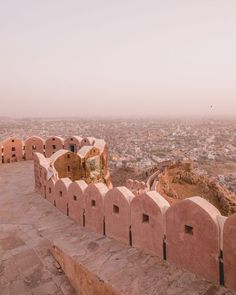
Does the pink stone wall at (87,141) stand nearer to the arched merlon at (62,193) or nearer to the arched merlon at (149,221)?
the arched merlon at (62,193)

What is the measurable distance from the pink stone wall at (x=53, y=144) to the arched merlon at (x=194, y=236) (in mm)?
11506

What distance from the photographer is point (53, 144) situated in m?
15.5

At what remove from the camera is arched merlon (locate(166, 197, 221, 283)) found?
4105 millimetres

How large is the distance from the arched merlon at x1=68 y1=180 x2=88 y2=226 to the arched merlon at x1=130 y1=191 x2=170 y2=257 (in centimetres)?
184

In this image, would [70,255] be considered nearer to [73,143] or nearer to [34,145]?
[73,143]

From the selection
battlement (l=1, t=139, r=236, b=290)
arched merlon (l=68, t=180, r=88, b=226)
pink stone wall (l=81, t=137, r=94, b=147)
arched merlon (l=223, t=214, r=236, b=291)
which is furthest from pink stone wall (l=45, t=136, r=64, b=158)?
arched merlon (l=223, t=214, r=236, b=291)

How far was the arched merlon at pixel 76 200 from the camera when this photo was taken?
680 cm

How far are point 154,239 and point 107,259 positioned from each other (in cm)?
89

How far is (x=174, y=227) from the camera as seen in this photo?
456 cm

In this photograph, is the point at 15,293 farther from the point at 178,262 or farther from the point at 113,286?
the point at 178,262

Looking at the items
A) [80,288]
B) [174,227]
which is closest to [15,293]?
[80,288]

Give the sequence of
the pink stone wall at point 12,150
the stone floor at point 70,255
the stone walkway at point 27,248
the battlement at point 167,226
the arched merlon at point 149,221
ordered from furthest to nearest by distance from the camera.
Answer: the pink stone wall at point 12,150
the stone walkway at point 27,248
the arched merlon at point 149,221
the stone floor at point 70,255
the battlement at point 167,226

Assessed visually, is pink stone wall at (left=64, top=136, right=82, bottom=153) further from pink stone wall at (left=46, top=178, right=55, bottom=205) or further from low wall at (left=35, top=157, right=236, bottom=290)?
low wall at (left=35, top=157, right=236, bottom=290)

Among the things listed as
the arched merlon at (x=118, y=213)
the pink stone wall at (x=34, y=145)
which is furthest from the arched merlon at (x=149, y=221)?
the pink stone wall at (x=34, y=145)
